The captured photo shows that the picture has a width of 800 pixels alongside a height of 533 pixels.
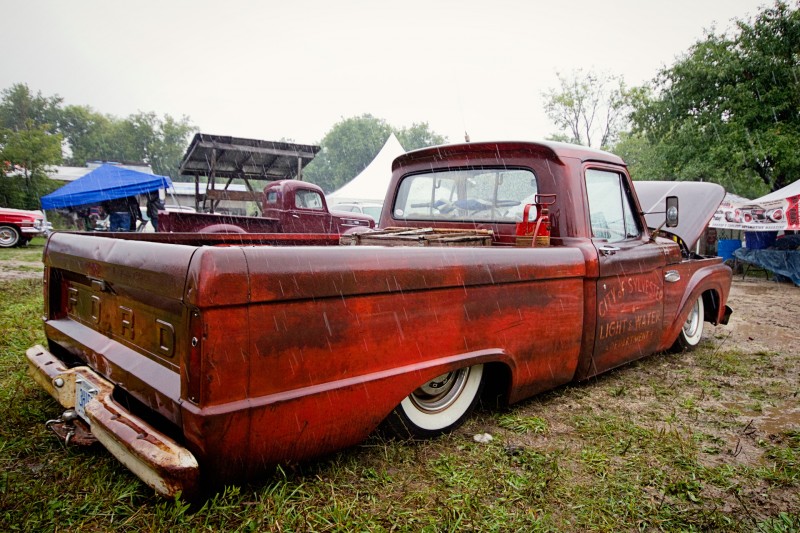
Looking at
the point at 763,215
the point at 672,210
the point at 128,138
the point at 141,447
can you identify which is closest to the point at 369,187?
the point at 763,215

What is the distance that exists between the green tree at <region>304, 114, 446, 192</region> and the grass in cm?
5923

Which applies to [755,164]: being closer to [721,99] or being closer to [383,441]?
[721,99]

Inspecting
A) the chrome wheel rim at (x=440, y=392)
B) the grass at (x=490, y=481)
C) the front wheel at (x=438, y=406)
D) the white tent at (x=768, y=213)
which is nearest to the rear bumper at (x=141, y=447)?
the grass at (x=490, y=481)

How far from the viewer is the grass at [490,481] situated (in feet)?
5.64

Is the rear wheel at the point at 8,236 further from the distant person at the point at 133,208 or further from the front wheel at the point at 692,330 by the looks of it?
the front wheel at the point at 692,330

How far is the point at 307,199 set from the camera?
9422 mm

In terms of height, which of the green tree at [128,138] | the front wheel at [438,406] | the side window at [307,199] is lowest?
the front wheel at [438,406]

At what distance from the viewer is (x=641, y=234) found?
11.8 feet

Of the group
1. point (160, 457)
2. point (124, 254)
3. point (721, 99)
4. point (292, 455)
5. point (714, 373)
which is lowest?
point (714, 373)

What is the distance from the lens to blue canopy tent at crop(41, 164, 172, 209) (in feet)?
44.1

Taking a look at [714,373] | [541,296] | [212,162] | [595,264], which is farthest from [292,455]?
[212,162]

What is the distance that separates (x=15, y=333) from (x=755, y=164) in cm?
1763

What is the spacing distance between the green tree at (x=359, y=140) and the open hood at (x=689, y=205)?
187ft

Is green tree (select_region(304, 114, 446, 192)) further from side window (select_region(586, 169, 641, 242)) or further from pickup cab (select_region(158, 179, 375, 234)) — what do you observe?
side window (select_region(586, 169, 641, 242))
